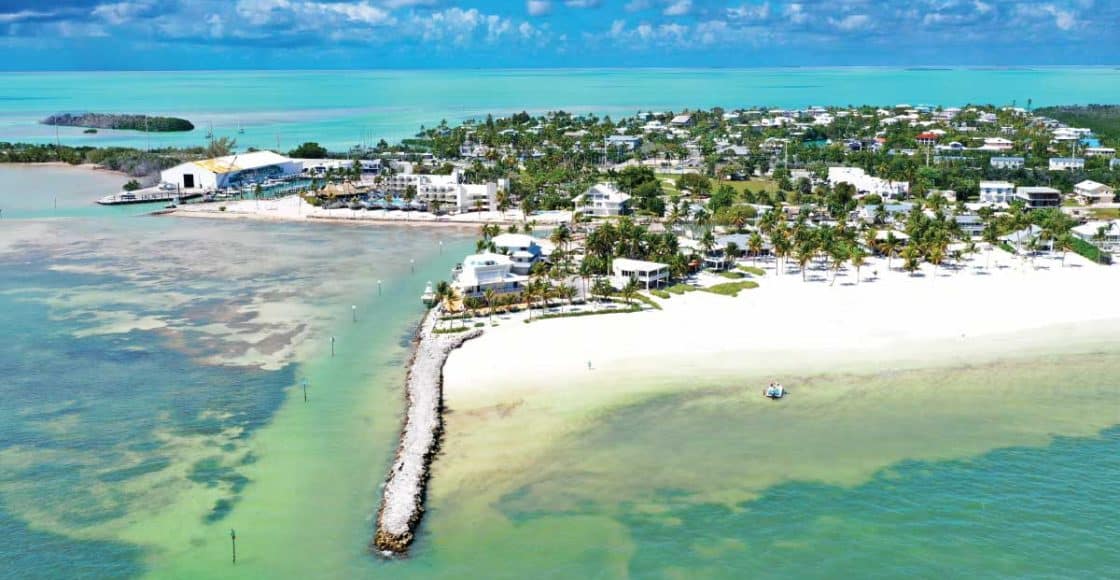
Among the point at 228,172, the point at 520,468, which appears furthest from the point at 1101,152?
the point at 520,468

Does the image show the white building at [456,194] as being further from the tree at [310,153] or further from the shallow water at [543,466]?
the shallow water at [543,466]

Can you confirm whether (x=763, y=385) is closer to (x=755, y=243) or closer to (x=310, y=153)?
(x=755, y=243)

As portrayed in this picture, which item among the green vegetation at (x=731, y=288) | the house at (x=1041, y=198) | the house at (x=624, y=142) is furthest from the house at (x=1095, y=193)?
the house at (x=624, y=142)

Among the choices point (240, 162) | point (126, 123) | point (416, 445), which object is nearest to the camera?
point (416, 445)

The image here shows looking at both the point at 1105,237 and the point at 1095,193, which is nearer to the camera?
the point at 1105,237

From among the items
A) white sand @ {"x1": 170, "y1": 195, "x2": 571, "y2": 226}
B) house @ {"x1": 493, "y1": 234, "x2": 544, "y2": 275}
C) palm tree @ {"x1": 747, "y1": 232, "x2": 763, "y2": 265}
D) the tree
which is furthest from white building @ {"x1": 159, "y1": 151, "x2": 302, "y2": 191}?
palm tree @ {"x1": 747, "y1": 232, "x2": 763, "y2": 265}

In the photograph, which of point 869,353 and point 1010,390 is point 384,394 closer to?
point 869,353

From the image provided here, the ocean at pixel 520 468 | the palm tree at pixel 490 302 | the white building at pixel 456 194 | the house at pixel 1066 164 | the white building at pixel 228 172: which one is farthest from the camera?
the house at pixel 1066 164
